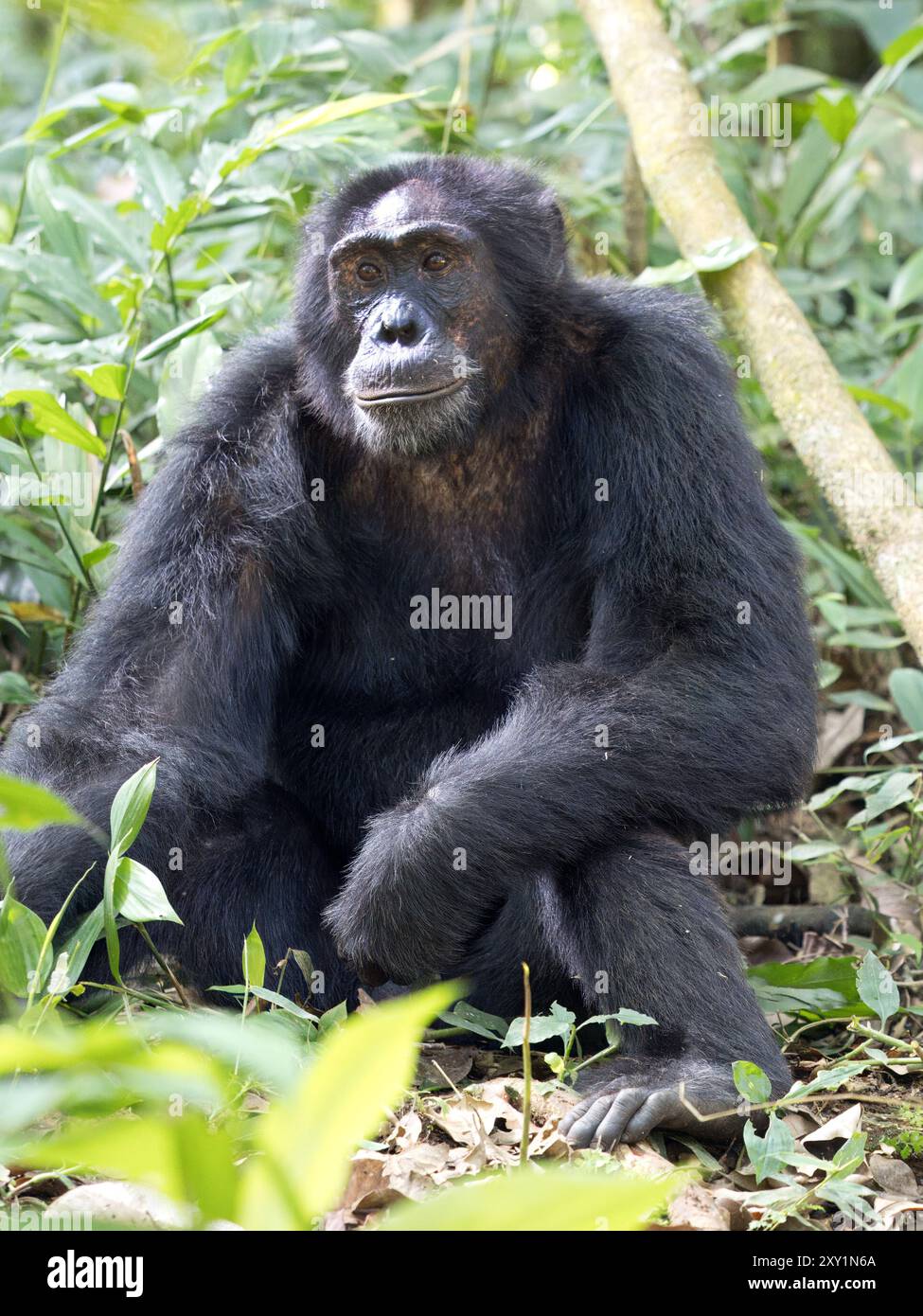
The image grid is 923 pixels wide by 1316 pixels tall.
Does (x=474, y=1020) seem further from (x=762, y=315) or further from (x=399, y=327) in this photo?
(x=762, y=315)

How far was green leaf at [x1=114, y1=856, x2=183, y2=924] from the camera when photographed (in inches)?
163

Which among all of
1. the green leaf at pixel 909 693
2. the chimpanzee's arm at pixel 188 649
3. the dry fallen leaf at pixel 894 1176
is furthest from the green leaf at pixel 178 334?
the dry fallen leaf at pixel 894 1176

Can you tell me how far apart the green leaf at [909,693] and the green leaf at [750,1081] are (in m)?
2.55

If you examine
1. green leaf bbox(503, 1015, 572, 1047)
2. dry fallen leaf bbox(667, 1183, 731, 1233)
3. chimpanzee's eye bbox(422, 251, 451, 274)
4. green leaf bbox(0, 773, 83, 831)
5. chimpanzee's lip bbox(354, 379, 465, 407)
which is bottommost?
dry fallen leaf bbox(667, 1183, 731, 1233)

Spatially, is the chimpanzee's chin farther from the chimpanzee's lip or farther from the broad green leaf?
the broad green leaf

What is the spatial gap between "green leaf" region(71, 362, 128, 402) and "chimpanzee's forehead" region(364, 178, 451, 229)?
4.32ft

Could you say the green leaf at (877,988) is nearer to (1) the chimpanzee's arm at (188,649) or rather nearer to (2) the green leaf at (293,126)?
(1) the chimpanzee's arm at (188,649)

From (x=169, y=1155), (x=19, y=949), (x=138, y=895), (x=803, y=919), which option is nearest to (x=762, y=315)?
(x=803, y=919)

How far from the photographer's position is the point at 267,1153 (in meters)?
1.45

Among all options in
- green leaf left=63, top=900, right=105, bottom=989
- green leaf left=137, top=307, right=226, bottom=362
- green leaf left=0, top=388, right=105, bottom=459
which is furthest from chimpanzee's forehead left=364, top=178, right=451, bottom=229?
green leaf left=63, top=900, right=105, bottom=989

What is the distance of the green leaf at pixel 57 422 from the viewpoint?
611cm

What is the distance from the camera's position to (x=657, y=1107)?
4188mm

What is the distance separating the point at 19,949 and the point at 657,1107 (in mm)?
1889
